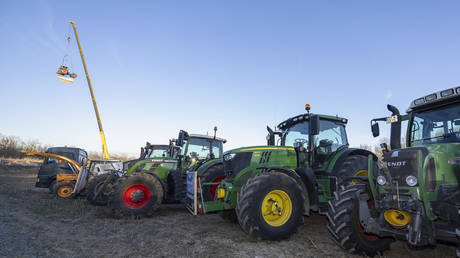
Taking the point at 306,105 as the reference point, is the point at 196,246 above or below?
below

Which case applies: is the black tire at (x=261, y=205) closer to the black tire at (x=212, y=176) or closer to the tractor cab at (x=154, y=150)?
→ the black tire at (x=212, y=176)

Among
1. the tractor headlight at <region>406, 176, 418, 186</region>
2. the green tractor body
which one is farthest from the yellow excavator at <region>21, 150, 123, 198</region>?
the tractor headlight at <region>406, 176, 418, 186</region>

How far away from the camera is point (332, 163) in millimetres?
5613

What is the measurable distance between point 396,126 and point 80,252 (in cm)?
547

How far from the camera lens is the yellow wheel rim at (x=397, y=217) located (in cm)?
304

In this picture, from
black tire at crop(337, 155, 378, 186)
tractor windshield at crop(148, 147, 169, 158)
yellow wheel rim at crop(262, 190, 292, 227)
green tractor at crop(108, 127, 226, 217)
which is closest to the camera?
yellow wheel rim at crop(262, 190, 292, 227)

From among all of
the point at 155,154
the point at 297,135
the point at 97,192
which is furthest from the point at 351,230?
the point at 155,154

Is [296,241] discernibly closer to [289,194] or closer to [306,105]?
[289,194]

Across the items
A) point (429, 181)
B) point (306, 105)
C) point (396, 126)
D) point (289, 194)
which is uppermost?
point (306, 105)

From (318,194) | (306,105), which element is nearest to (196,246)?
(318,194)

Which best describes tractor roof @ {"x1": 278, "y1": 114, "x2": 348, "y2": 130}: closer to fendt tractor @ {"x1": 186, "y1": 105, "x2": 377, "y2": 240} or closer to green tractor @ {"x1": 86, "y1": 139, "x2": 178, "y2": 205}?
fendt tractor @ {"x1": 186, "y1": 105, "x2": 377, "y2": 240}

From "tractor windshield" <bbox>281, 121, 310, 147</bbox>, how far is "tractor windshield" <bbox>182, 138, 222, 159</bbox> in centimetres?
305

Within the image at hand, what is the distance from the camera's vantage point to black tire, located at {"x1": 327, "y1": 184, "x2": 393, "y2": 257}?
3.41 m

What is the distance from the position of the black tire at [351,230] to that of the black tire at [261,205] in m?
0.94
